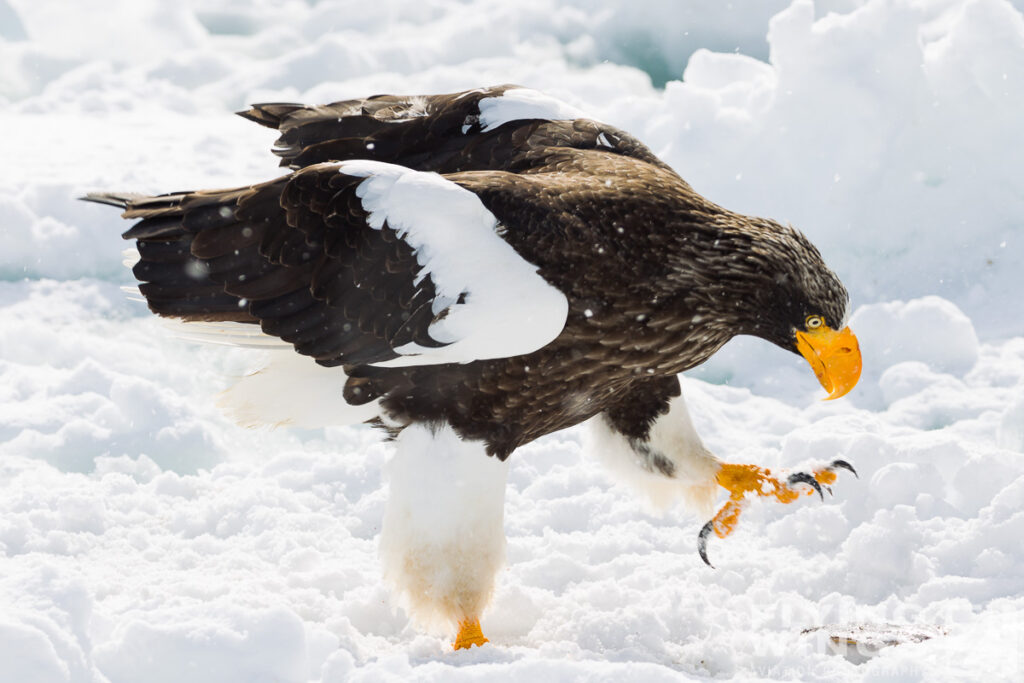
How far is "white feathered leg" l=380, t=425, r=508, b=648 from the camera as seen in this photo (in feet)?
10.8

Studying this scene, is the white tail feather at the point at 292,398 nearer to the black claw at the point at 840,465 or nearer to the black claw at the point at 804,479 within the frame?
the black claw at the point at 804,479

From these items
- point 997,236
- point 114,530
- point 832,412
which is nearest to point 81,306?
point 114,530

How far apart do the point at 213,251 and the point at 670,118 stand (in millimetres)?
4271

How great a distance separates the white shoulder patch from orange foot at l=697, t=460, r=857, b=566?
1389 millimetres

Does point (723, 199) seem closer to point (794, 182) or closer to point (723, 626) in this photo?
point (794, 182)

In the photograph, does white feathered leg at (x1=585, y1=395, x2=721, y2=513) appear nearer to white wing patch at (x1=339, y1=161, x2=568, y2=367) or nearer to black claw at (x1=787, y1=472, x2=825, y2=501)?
black claw at (x1=787, y1=472, x2=825, y2=501)

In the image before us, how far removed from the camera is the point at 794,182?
21.8 feet

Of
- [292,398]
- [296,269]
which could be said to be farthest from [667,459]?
[296,269]

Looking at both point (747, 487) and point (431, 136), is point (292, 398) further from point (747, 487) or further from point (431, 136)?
point (747, 487)

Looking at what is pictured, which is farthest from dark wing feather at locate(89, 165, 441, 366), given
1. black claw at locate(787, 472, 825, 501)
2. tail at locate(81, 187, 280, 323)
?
black claw at locate(787, 472, 825, 501)

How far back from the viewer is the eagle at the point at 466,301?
10.1 feet

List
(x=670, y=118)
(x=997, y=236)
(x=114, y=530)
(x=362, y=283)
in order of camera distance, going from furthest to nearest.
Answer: (x=670, y=118) → (x=997, y=236) → (x=114, y=530) → (x=362, y=283)

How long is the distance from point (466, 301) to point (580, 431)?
1.77m

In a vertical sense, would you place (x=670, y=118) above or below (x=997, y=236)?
above
